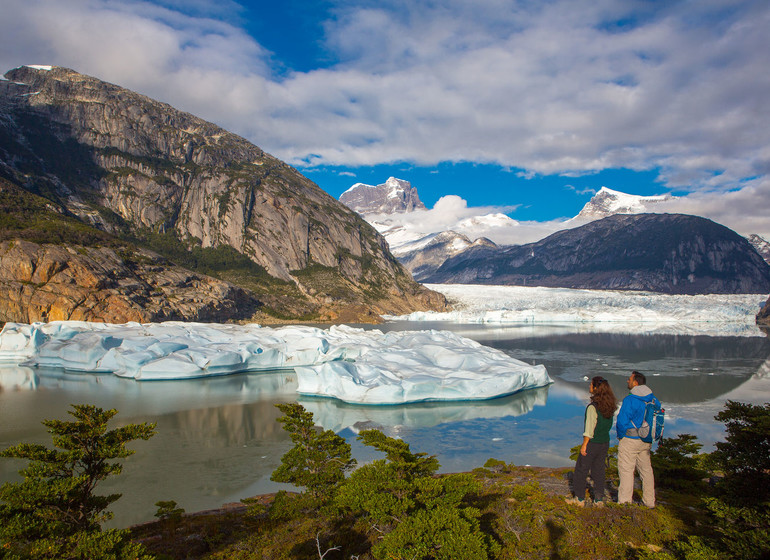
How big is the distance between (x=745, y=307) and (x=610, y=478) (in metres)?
82.8

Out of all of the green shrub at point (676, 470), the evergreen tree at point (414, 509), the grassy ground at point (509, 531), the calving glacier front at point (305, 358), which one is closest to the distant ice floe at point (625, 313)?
the calving glacier front at point (305, 358)

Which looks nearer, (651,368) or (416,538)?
(416,538)

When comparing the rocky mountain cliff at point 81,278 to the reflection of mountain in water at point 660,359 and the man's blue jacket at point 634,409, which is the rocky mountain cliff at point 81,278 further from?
the man's blue jacket at point 634,409

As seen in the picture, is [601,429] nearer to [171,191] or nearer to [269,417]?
[269,417]

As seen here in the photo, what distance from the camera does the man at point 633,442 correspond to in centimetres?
626

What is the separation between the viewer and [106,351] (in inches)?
1244

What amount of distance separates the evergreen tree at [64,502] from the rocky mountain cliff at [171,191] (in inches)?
3339

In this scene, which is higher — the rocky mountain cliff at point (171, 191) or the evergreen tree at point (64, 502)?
the rocky mountain cliff at point (171, 191)

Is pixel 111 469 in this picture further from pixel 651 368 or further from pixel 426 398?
pixel 651 368

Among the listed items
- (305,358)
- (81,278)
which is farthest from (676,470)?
(81,278)

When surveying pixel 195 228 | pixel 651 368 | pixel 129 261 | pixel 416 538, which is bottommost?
pixel 651 368

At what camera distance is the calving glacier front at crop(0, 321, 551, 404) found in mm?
22391

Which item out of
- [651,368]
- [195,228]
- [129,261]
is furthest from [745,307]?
[195,228]

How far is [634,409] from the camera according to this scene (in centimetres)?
627
